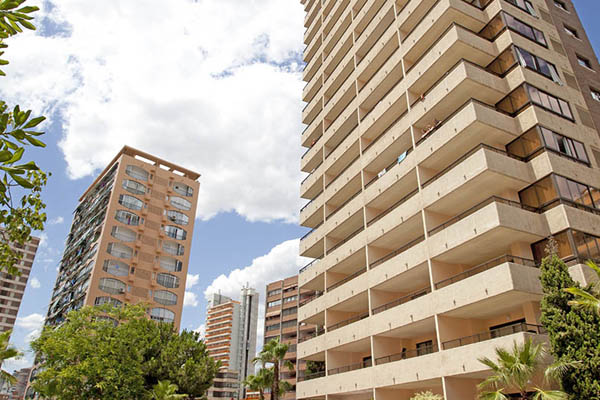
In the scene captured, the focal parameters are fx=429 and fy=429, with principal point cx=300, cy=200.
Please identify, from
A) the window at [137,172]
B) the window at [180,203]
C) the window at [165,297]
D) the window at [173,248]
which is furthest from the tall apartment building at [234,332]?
the window at [137,172]

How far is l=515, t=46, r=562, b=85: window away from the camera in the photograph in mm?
29109

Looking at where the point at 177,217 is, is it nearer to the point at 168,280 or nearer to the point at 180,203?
the point at 180,203

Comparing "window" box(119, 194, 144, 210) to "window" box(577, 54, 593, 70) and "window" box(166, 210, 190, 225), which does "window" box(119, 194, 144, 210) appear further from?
"window" box(577, 54, 593, 70)

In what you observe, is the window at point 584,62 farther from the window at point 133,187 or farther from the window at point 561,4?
the window at point 133,187

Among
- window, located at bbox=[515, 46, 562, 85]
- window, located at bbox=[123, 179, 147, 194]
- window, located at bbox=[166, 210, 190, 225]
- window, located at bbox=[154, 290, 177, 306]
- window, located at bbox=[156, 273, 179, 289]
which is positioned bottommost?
window, located at bbox=[154, 290, 177, 306]

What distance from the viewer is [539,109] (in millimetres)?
27031

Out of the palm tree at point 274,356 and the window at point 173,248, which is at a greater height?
the window at point 173,248

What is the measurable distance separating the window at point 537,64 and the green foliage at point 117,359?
34.7 m

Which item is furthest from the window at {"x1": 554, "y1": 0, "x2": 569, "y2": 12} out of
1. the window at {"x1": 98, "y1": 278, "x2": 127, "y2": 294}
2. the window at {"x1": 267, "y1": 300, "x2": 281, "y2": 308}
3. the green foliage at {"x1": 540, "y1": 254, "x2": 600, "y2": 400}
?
the window at {"x1": 267, "y1": 300, "x2": 281, "y2": 308}

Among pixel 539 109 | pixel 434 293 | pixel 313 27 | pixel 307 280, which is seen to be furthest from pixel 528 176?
pixel 313 27

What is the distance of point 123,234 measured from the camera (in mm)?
66750

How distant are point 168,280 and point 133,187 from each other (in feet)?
54.1

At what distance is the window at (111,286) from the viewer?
61403 millimetres

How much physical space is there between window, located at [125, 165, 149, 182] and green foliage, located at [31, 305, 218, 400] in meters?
36.0
